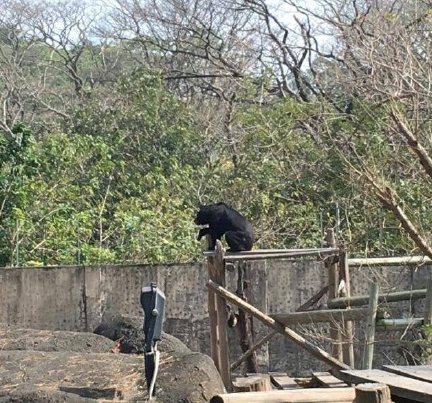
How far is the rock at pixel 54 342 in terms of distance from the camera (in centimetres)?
982

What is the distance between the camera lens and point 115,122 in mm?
20391

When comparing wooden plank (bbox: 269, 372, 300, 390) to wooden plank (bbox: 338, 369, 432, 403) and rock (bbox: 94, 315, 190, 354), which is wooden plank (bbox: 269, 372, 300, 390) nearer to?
rock (bbox: 94, 315, 190, 354)

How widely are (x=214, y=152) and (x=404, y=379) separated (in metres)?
15.3

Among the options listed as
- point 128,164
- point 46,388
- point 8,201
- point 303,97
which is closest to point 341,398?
point 46,388

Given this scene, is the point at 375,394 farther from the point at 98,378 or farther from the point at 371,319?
the point at 371,319

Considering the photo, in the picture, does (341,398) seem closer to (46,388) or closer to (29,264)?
(46,388)

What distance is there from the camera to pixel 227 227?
45.7 feet

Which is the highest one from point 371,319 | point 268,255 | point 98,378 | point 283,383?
point 268,255

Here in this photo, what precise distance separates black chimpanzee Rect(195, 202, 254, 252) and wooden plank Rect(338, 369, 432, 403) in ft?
26.5

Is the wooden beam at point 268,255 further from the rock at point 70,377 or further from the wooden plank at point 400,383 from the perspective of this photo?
the wooden plank at point 400,383

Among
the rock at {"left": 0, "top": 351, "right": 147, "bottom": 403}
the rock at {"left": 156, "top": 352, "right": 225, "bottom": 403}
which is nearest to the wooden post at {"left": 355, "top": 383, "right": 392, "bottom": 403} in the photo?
the rock at {"left": 156, "top": 352, "right": 225, "bottom": 403}

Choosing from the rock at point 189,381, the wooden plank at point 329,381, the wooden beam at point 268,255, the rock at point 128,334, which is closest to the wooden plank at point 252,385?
the rock at point 189,381

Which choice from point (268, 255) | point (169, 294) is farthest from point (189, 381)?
point (169, 294)

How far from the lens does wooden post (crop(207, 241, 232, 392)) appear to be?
34.7ft
